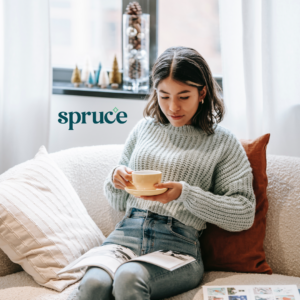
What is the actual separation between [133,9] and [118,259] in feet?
5.08

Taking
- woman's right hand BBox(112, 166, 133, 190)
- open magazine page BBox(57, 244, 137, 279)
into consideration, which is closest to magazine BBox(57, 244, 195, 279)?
open magazine page BBox(57, 244, 137, 279)

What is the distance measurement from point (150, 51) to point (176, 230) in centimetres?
141

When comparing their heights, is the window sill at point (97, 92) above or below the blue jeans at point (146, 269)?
above

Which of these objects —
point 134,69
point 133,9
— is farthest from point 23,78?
point 133,9

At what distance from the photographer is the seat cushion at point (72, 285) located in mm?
1147

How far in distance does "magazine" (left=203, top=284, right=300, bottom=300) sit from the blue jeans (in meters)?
0.08

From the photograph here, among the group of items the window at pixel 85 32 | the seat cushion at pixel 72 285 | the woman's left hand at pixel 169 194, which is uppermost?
the window at pixel 85 32

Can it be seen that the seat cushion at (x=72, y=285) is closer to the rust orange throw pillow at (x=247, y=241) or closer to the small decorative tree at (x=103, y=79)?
the rust orange throw pillow at (x=247, y=241)

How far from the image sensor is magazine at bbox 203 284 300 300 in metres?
1.11

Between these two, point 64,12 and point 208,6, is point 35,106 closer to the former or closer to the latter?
point 64,12

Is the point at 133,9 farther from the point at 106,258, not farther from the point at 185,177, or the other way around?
the point at 106,258

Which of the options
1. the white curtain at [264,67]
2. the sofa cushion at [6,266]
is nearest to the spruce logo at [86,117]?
the white curtain at [264,67]

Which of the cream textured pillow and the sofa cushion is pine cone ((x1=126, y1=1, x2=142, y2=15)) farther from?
the sofa cushion

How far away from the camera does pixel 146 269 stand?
1.11m
